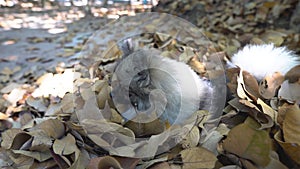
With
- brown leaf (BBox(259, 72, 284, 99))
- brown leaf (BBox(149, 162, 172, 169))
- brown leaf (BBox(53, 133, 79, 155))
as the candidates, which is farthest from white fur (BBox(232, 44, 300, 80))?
brown leaf (BBox(53, 133, 79, 155))

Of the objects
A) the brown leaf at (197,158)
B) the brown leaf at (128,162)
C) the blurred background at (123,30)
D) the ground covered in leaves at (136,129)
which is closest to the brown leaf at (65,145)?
the ground covered in leaves at (136,129)

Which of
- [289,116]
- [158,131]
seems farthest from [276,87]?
[158,131]

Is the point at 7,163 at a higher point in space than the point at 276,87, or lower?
lower

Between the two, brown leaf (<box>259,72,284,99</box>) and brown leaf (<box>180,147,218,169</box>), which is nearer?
brown leaf (<box>180,147,218,169</box>)

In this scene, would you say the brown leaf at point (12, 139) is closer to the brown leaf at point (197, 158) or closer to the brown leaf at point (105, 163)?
the brown leaf at point (105, 163)

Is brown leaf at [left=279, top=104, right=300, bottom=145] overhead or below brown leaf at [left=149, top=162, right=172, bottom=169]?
overhead

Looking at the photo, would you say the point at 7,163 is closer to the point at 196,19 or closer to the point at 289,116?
the point at 289,116

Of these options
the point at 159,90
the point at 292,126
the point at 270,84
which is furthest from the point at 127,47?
the point at 292,126

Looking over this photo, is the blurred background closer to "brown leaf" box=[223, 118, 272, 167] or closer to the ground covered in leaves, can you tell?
the ground covered in leaves
